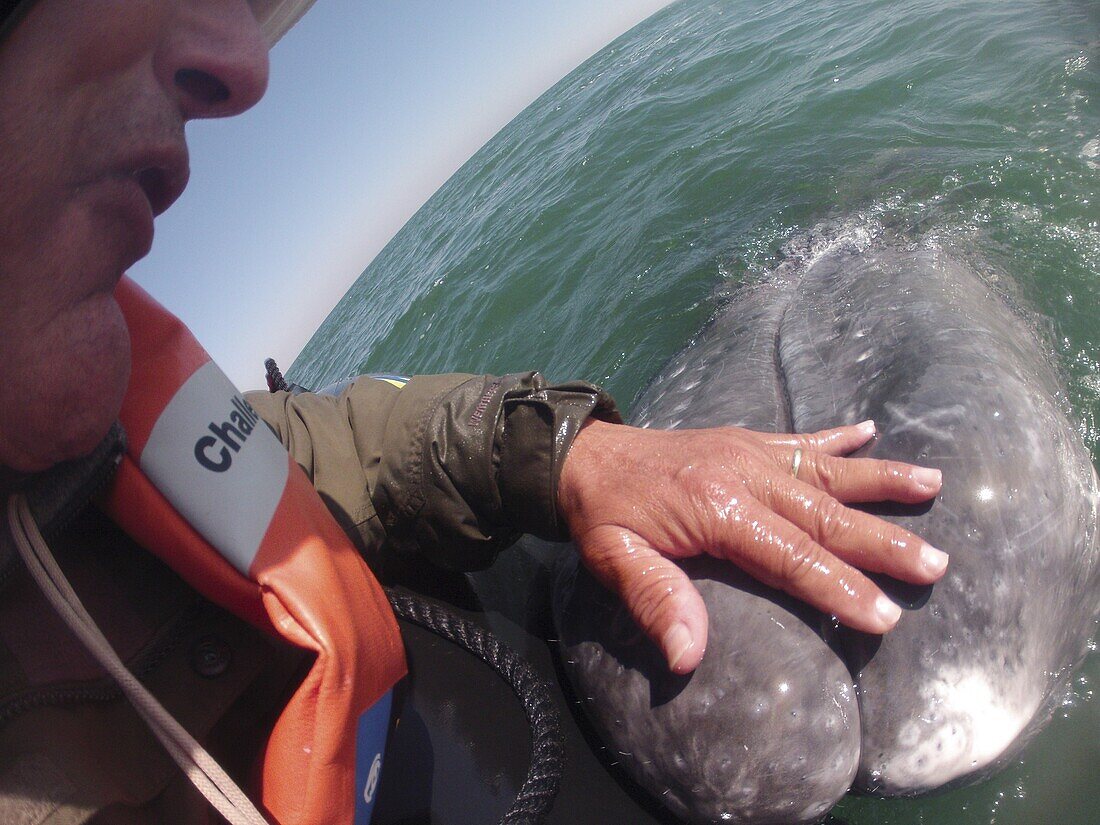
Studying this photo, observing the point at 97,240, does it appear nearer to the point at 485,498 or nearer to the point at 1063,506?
the point at 485,498

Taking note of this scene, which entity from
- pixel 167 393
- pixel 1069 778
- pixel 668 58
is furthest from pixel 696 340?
pixel 668 58

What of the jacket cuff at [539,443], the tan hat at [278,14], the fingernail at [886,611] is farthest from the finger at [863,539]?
the tan hat at [278,14]

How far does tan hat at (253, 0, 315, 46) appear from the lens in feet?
6.24

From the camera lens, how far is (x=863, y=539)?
1957 millimetres

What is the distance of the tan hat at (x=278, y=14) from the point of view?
1903 mm

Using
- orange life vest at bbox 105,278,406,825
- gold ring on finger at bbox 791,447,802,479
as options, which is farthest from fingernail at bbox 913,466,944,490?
orange life vest at bbox 105,278,406,825

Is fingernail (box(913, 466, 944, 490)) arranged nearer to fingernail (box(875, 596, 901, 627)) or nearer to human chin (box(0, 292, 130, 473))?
fingernail (box(875, 596, 901, 627))

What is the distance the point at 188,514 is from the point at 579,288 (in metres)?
6.14

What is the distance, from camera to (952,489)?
216 cm

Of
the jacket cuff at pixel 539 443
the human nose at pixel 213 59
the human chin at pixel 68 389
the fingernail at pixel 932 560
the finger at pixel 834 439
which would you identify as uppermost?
the human nose at pixel 213 59

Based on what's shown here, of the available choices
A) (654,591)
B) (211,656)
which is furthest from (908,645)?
(211,656)

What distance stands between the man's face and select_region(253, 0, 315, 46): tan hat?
0.14 m

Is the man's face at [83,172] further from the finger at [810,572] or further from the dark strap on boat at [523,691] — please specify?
the finger at [810,572]

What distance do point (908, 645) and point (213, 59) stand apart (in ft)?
8.27
